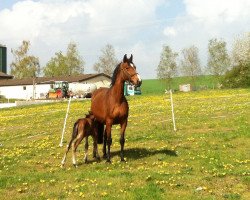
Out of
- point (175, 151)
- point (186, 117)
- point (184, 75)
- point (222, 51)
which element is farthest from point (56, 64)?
point (175, 151)

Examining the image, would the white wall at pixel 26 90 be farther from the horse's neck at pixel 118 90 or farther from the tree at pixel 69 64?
the horse's neck at pixel 118 90

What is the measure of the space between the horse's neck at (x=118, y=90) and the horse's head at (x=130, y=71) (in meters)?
0.37

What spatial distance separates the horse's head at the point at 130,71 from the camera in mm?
15901

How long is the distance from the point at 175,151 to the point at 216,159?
8.43ft

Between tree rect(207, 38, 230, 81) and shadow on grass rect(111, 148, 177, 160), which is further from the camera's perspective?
tree rect(207, 38, 230, 81)

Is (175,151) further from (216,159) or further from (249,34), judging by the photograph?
(249,34)

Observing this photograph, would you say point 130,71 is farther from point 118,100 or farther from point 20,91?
point 20,91

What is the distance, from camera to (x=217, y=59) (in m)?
121

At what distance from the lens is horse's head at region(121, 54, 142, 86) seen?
15901mm

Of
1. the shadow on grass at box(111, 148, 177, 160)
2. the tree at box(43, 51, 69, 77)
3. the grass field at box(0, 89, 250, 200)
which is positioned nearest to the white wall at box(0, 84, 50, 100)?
the tree at box(43, 51, 69, 77)

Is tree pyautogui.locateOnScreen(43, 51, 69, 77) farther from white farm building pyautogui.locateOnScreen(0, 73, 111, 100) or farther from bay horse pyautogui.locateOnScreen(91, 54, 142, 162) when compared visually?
bay horse pyautogui.locateOnScreen(91, 54, 142, 162)

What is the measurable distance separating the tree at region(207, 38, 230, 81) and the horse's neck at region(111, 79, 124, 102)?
10617 centimetres

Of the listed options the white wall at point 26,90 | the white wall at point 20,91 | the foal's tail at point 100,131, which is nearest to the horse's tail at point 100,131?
the foal's tail at point 100,131

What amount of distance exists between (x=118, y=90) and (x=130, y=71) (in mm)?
1055
